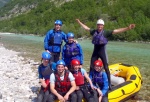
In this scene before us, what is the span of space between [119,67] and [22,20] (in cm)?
10616

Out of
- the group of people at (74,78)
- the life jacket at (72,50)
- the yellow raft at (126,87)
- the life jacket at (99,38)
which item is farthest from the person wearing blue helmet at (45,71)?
the life jacket at (99,38)

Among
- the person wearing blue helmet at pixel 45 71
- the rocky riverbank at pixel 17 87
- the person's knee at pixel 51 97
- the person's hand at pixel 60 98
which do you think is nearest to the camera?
the person's hand at pixel 60 98

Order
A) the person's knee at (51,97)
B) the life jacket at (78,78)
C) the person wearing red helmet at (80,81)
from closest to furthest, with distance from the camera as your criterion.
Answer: the person's knee at (51,97), the person wearing red helmet at (80,81), the life jacket at (78,78)

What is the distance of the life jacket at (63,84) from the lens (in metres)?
5.61

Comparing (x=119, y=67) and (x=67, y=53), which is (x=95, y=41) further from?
(x=119, y=67)

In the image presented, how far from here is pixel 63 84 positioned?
18.6ft

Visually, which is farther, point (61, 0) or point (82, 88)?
point (61, 0)

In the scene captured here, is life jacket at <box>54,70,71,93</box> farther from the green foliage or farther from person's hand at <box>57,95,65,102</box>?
the green foliage

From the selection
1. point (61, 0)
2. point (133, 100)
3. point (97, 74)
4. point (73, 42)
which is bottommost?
point (133, 100)

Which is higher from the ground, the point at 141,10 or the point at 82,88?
the point at 141,10

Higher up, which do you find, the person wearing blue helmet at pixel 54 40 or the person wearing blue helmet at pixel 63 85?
the person wearing blue helmet at pixel 54 40

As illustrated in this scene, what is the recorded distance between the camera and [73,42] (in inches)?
282

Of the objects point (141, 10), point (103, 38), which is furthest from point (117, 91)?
point (141, 10)

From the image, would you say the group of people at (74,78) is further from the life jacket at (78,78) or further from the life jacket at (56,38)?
the life jacket at (56,38)
